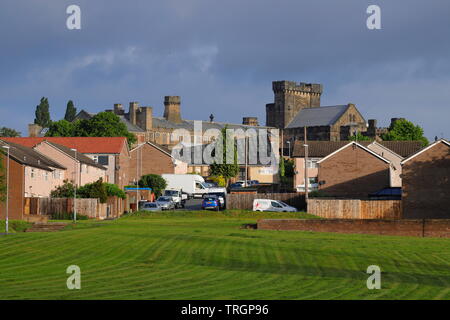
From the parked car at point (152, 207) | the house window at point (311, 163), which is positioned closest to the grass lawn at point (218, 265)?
the parked car at point (152, 207)

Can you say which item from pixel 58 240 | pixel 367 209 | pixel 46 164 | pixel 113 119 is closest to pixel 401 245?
pixel 58 240

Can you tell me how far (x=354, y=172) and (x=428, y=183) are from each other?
1878 cm

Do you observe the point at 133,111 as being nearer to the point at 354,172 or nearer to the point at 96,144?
the point at 96,144

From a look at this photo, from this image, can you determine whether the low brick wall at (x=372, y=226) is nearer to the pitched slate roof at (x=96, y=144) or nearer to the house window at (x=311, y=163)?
the pitched slate roof at (x=96, y=144)

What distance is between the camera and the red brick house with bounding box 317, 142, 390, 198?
312 feet

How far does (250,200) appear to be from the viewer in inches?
3265

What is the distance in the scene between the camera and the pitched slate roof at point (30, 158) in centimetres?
7425

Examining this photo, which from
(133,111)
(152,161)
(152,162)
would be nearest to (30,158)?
(152,162)

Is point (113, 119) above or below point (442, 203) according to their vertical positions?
above

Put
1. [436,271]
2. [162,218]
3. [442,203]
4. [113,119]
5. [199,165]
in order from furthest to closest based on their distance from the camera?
[199,165], [113,119], [442,203], [162,218], [436,271]

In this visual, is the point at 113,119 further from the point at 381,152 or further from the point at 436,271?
the point at 436,271

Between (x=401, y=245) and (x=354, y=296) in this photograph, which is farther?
(x=401, y=245)

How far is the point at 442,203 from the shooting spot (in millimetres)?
76750

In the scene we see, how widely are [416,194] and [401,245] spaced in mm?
35922
